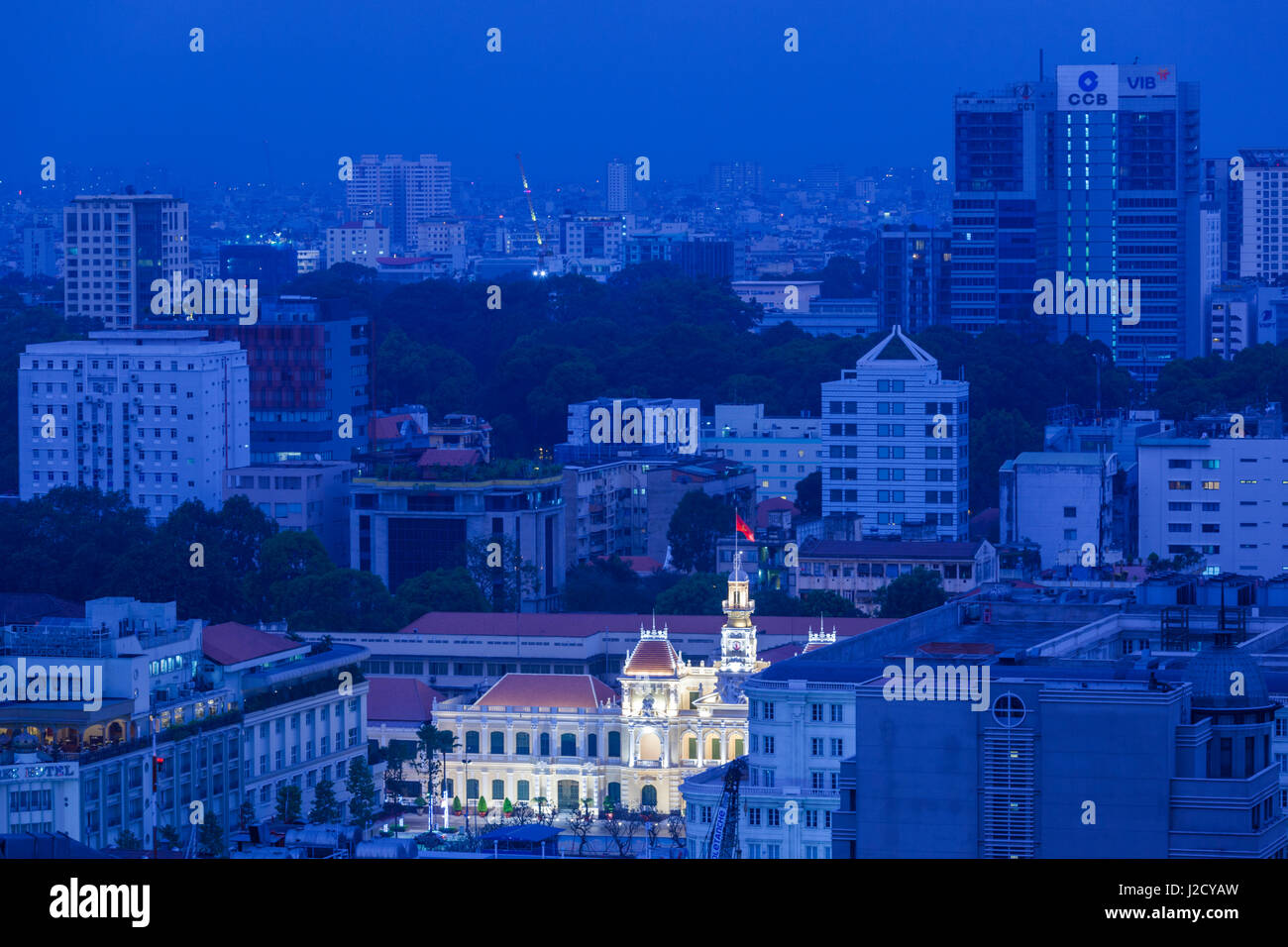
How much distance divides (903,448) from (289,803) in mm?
21271

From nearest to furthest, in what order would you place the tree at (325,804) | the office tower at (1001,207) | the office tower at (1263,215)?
the tree at (325,804)
the office tower at (1001,207)
the office tower at (1263,215)

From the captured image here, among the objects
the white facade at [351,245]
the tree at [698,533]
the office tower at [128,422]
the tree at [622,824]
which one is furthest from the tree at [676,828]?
the white facade at [351,245]

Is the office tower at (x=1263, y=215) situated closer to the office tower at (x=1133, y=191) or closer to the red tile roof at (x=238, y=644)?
the office tower at (x=1133, y=191)

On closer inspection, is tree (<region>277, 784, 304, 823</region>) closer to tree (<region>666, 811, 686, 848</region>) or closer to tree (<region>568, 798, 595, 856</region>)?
tree (<region>568, 798, 595, 856</region>)

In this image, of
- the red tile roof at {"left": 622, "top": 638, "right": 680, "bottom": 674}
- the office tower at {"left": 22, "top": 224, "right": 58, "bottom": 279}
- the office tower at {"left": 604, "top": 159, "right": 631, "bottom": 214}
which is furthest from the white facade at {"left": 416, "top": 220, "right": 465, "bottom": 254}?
the red tile roof at {"left": 622, "top": 638, "right": 680, "bottom": 674}

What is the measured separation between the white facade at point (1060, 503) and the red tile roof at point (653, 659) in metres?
14.6

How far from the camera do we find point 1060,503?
47.7 metres

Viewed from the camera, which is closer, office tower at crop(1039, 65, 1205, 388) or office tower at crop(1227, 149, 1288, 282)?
office tower at crop(1039, 65, 1205, 388)

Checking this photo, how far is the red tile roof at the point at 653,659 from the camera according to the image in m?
34.1

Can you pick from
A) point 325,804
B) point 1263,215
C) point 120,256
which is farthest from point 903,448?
point 1263,215

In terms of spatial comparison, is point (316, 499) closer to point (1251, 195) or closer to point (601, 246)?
point (1251, 195)

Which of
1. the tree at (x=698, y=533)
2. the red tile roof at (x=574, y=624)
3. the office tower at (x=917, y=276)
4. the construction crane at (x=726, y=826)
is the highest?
the office tower at (x=917, y=276)

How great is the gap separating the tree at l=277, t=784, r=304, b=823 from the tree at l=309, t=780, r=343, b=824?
19 centimetres

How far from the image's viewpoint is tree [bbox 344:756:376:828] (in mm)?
31391
